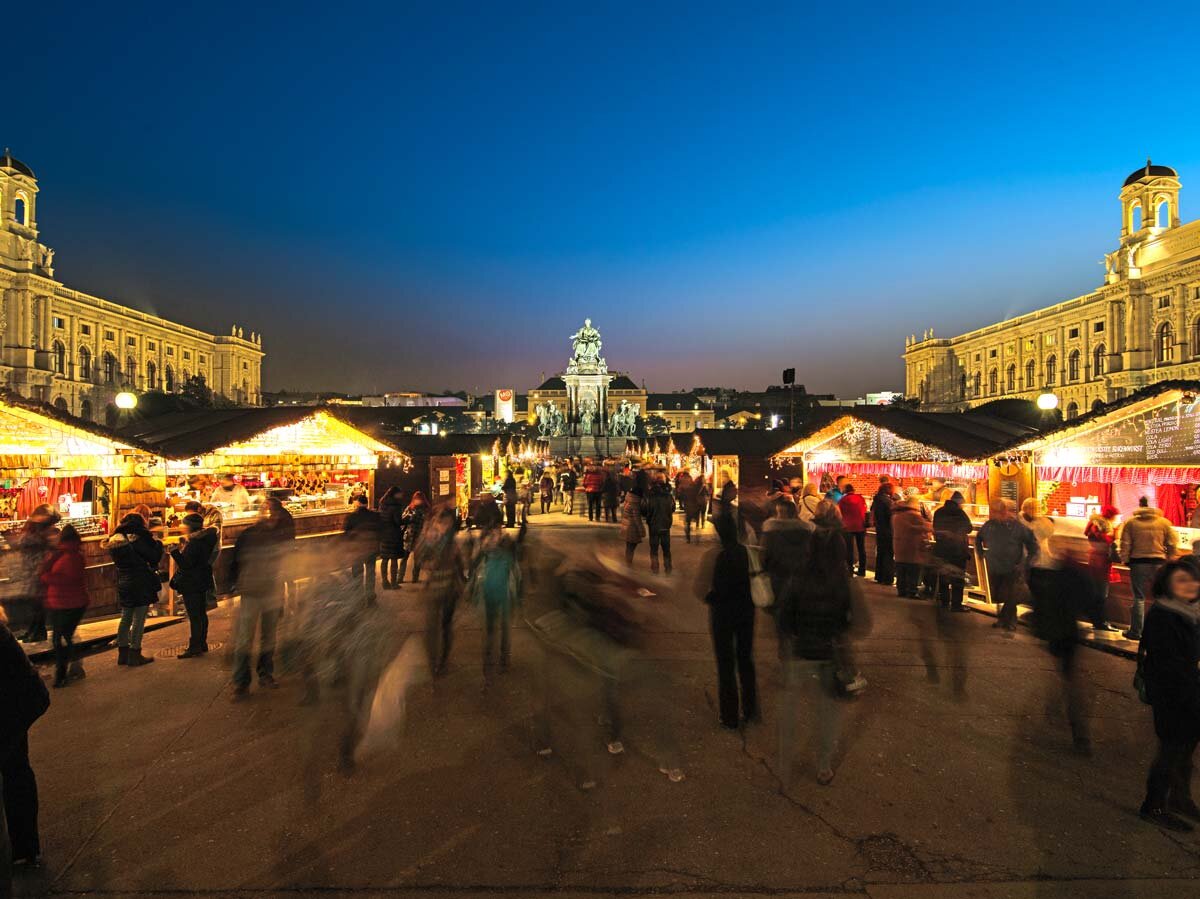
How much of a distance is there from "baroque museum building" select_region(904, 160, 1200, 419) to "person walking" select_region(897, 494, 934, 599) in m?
47.7

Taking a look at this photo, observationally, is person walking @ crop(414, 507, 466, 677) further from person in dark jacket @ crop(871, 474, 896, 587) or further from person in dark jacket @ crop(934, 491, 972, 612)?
person in dark jacket @ crop(871, 474, 896, 587)

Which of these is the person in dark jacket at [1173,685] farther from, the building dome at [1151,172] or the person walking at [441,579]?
the building dome at [1151,172]

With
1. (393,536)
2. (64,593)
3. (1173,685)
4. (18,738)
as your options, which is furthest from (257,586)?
(1173,685)

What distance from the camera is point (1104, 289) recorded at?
66.1 m

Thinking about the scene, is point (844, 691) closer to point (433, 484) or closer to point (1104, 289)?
point (433, 484)

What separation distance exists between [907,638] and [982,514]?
6.75 metres

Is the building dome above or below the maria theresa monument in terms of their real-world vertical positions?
above

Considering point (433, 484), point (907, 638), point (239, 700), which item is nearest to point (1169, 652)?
point (907, 638)

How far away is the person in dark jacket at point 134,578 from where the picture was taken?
706cm

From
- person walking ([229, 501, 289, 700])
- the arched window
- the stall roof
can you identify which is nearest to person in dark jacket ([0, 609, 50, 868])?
person walking ([229, 501, 289, 700])

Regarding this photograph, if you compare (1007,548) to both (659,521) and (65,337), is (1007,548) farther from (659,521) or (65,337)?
(65,337)

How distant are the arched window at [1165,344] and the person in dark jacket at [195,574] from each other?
2952 inches

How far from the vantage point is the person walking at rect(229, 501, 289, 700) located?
20.4 ft

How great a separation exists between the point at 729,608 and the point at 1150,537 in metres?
5.35
